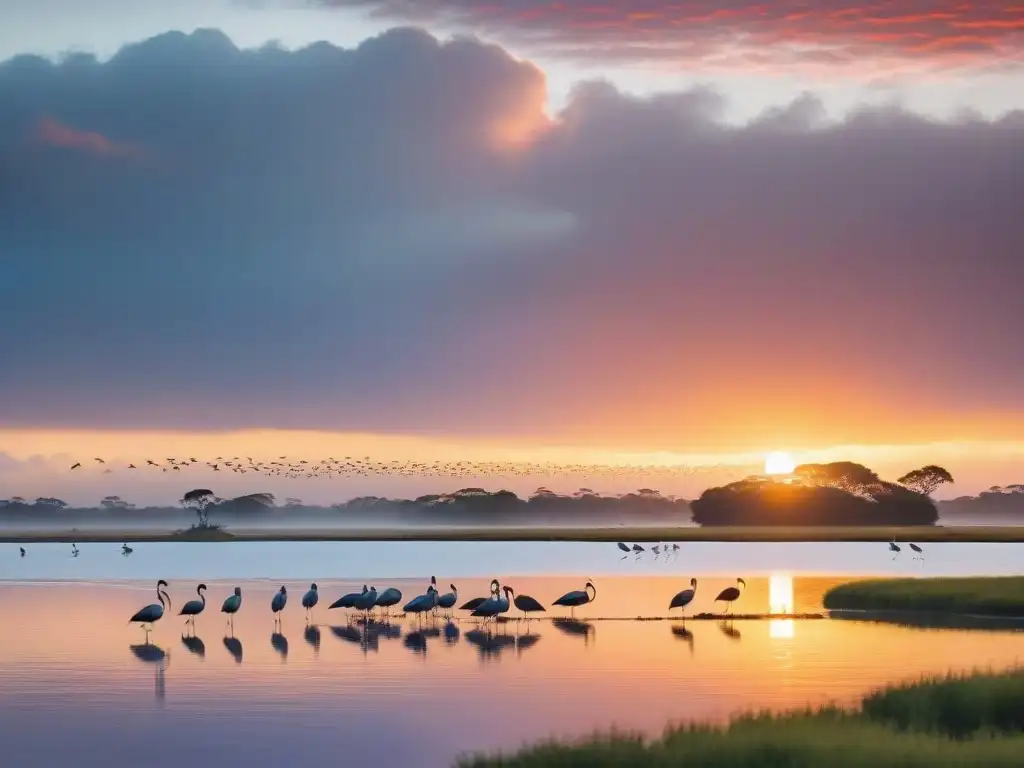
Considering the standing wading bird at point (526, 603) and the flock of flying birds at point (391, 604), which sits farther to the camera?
the standing wading bird at point (526, 603)

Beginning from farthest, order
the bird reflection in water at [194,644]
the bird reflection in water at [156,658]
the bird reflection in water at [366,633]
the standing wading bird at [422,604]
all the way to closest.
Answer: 1. the standing wading bird at [422,604]
2. the bird reflection in water at [366,633]
3. the bird reflection in water at [194,644]
4. the bird reflection in water at [156,658]

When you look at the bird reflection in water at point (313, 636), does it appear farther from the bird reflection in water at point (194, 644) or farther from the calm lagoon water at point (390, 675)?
the bird reflection in water at point (194, 644)

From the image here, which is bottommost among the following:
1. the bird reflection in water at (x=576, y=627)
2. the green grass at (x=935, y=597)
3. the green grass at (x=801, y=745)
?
the green grass at (x=801, y=745)

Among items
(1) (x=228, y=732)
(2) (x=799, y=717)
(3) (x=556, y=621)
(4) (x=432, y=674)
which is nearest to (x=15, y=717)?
(1) (x=228, y=732)

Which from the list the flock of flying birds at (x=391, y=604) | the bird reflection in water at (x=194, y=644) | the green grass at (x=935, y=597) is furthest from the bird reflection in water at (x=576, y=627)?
the green grass at (x=935, y=597)

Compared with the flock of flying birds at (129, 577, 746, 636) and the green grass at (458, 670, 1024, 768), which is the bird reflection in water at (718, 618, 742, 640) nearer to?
the flock of flying birds at (129, 577, 746, 636)

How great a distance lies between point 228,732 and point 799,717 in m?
9.34

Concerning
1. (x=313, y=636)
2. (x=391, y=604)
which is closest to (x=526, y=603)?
(x=391, y=604)

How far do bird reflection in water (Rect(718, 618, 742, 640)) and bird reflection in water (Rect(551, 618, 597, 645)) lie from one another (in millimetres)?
3665

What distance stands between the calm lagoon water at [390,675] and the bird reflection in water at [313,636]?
0.17 metres

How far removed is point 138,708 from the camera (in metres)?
27.6

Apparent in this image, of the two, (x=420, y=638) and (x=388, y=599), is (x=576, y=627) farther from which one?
(x=388, y=599)

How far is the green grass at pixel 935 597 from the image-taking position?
49.6 metres

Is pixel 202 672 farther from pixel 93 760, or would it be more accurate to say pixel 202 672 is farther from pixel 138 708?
pixel 93 760
